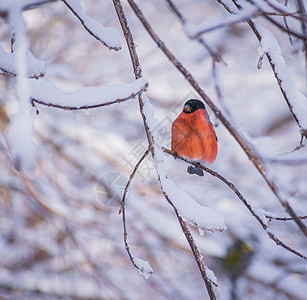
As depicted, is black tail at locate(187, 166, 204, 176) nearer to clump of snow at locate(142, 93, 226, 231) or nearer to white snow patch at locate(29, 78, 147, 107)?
clump of snow at locate(142, 93, 226, 231)

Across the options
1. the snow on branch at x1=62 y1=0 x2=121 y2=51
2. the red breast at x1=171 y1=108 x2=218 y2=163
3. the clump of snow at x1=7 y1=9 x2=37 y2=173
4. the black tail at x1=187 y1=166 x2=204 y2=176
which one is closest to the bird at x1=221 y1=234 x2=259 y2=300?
the black tail at x1=187 y1=166 x2=204 y2=176

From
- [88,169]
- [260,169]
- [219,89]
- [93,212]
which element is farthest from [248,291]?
[260,169]

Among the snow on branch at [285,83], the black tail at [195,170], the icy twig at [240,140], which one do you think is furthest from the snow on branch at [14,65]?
the black tail at [195,170]

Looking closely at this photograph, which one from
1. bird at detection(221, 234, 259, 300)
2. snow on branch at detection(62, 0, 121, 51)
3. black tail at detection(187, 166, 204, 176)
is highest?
snow on branch at detection(62, 0, 121, 51)

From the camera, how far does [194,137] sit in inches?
63.7

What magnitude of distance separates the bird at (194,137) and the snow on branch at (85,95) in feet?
2.94

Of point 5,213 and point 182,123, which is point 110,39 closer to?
point 182,123

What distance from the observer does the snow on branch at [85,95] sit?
70 cm

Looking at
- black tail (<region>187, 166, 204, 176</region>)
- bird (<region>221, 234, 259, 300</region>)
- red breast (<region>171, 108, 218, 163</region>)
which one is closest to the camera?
red breast (<region>171, 108, 218, 163</region>)

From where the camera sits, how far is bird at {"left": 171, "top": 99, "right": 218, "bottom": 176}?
1603 mm

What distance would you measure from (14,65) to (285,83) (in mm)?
551

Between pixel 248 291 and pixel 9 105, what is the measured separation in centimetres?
276

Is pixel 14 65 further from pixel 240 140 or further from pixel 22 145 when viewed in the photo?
pixel 240 140

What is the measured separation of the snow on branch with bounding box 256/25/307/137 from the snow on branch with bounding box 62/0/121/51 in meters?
0.32
